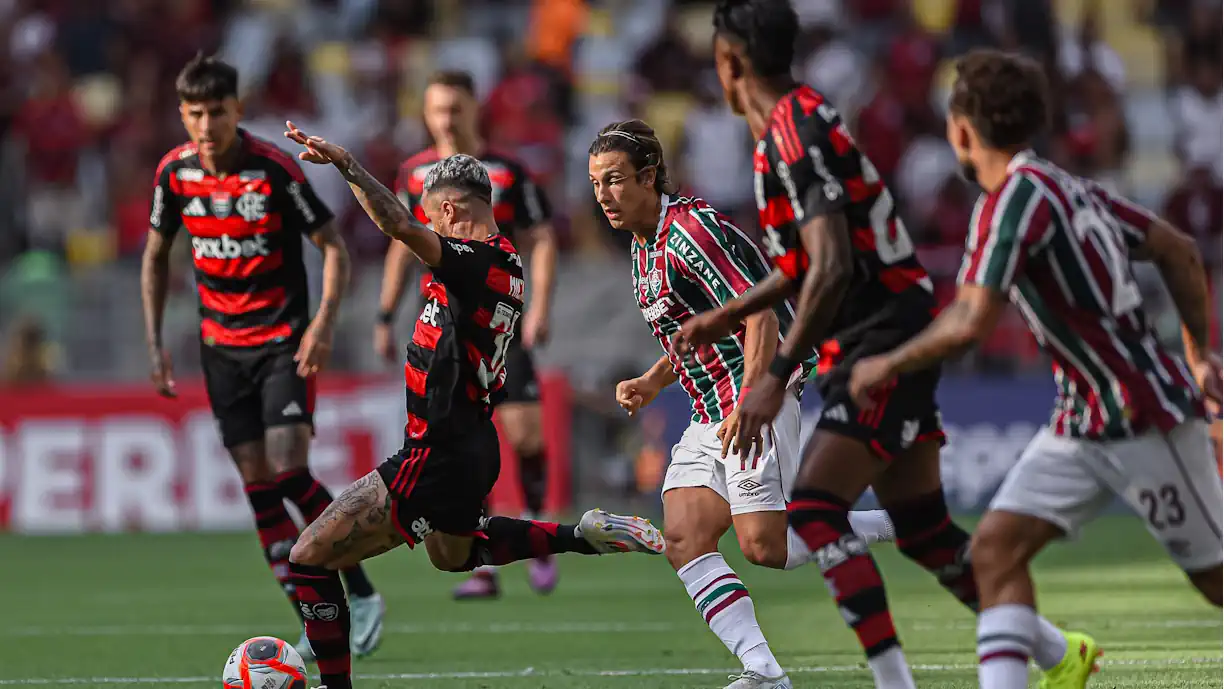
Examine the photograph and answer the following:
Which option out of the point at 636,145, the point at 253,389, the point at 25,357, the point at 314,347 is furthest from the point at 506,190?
the point at 25,357

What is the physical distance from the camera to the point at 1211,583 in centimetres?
470

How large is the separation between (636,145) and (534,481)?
4.32 metres

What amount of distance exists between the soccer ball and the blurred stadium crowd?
9722 millimetres

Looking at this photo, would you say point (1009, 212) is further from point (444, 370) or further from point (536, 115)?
point (536, 115)

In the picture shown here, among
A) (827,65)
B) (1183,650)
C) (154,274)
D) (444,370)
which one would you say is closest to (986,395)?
(827,65)

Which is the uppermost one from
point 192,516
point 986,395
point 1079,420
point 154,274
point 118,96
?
point 1079,420

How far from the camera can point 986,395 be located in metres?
15.0

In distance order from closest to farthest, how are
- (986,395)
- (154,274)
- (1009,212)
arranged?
(1009,212), (154,274), (986,395)

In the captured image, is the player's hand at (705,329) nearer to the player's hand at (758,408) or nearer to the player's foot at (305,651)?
the player's hand at (758,408)

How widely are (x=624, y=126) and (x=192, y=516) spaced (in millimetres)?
10042

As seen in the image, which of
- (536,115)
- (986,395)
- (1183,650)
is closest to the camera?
(1183,650)

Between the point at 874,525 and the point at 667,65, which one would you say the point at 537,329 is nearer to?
the point at 874,525

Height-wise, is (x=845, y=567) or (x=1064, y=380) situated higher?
(x=1064, y=380)

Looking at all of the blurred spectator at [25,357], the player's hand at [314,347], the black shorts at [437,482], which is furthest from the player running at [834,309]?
the blurred spectator at [25,357]
